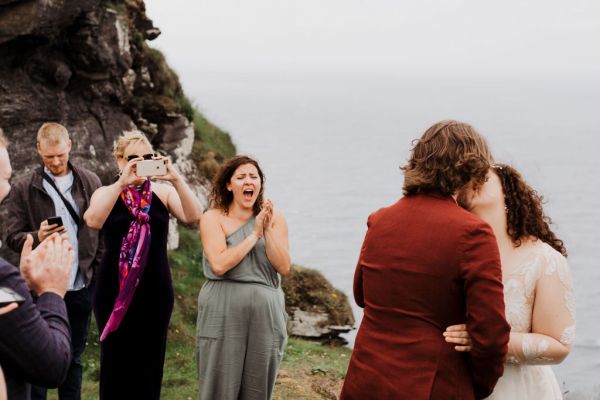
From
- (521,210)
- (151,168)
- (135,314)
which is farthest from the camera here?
(135,314)

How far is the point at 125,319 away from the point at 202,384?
0.78 meters

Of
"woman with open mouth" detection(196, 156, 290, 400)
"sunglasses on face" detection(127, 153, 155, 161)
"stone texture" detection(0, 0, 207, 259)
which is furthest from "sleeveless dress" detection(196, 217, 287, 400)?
"stone texture" detection(0, 0, 207, 259)

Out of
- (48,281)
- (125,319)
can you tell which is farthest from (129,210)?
(48,281)

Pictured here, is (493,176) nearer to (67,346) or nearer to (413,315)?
(413,315)

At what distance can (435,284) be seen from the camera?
3662 mm

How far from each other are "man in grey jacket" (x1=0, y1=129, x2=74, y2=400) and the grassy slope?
14.9 ft

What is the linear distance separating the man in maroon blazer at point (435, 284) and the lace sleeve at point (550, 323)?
0.20 metres

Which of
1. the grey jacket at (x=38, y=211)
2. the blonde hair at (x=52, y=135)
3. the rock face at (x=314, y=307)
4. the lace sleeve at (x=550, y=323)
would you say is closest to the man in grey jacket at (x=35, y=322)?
the lace sleeve at (x=550, y=323)

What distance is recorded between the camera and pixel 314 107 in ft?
611

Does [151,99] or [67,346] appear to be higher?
[151,99]

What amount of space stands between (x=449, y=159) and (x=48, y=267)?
1839mm

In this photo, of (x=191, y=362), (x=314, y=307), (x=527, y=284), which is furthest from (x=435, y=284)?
(x=314, y=307)

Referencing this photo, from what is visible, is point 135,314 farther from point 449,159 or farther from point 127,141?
point 449,159

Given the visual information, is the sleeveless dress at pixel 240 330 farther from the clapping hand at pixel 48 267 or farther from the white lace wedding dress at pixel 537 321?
the clapping hand at pixel 48 267
